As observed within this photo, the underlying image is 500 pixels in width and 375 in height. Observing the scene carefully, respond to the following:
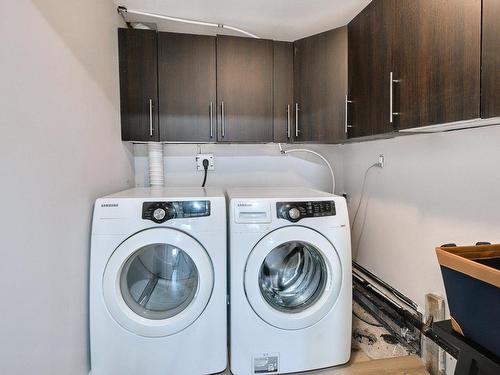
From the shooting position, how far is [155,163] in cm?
195

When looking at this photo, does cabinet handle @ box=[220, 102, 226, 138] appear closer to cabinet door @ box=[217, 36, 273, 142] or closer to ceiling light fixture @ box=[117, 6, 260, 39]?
cabinet door @ box=[217, 36, 273, 142]

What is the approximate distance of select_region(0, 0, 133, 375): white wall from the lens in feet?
2.58

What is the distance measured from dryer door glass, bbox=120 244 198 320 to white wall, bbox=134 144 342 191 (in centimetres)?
76

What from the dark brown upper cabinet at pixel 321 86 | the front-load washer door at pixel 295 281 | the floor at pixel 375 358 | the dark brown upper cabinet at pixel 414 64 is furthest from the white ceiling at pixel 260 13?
the floor at pixel 375 358

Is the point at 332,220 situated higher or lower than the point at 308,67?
lower

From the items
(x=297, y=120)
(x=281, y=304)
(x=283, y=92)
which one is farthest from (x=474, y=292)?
(x=283, y=92)

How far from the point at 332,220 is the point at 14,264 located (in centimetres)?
124

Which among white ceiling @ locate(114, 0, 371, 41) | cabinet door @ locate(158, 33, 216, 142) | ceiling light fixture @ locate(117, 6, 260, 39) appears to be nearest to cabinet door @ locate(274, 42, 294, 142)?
white ceiling @ locate(114, 0, 371, 41)

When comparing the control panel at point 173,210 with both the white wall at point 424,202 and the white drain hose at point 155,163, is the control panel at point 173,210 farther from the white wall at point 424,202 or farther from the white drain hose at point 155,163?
the white wall at point 424,202

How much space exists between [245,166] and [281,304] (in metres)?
1.11

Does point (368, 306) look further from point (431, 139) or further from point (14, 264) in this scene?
point (14, 264)

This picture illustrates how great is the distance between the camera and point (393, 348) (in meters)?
1.48

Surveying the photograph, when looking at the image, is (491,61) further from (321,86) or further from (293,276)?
(293,276)

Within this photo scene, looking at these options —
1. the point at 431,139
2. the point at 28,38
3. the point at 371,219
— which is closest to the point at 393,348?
the point at 371,219
